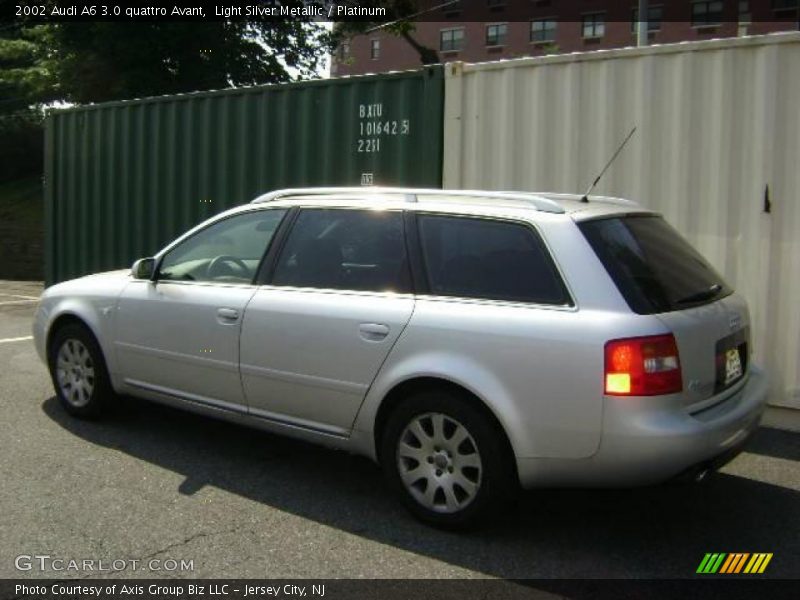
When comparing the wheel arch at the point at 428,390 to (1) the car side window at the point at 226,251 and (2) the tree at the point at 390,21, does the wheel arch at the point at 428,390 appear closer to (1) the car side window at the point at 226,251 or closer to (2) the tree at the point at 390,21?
(1) the car side window at the point at 226,251

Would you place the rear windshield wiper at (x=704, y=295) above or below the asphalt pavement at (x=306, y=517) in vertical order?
above

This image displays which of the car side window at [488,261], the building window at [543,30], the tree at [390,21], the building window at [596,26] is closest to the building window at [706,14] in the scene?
the building window at [596,26]

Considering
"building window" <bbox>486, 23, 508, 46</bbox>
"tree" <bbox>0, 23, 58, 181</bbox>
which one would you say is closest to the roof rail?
"tree" <bbox>0, 23, 58, 181</bbox>

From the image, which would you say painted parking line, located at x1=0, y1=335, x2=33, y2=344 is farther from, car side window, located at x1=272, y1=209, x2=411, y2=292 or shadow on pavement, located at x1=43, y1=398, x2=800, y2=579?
car side window, located at x1=272, y1=209, x2=411, y2=292

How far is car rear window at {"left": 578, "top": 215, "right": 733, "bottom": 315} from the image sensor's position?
3516mm

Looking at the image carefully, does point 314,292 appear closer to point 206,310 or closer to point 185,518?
point 206,310

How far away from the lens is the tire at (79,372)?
536 centimetres

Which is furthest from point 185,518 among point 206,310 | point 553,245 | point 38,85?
point 38,85

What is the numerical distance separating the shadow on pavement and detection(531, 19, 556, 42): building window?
153 ft

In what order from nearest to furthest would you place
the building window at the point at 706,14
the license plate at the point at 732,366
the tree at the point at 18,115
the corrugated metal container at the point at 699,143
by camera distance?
the license plate at the point at 732,366 < the corrugated metal container at the point at 699,143 < the tree at the point at 18,115 < the building window at the point at 706,14

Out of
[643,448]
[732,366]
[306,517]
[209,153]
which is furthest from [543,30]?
[643,448]

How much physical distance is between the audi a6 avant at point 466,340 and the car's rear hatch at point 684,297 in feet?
0.04

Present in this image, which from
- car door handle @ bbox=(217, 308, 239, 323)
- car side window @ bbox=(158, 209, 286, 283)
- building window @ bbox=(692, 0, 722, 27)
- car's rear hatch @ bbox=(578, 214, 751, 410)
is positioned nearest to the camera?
car's rear hatch @ bbox=(578, 214, 751, 410)

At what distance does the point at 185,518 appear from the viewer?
3.97 meters
